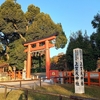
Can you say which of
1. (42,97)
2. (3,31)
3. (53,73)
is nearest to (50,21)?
(3,31)

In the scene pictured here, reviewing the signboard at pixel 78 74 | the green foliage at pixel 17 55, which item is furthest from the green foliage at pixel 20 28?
the signboard at pixel 78 74

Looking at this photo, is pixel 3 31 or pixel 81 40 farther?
pixel 3 31

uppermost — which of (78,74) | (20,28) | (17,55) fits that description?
(20,28)

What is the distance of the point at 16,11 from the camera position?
29.0m

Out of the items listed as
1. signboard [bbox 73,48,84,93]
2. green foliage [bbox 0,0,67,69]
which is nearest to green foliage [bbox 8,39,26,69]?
green foliage [bbox 0,0,67,69]

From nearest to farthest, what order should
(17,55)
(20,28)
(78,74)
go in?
(78,74), (17,55), (20,28)

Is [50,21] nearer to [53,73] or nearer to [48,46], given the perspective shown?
[48,46]

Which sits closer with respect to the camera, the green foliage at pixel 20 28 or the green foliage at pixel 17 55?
the green foliage at pixel 17 55

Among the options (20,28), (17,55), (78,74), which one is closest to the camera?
(78,74)

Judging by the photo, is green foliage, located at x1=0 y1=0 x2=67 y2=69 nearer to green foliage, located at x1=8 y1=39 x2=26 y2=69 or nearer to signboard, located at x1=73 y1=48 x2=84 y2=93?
green foliage, located at x1=8 y1=39 x2=26 y2=69

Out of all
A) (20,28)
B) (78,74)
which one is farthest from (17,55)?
(78,74)

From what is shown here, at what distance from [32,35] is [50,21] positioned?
11.2 ft

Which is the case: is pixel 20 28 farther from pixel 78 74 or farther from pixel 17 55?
pixel 78 74

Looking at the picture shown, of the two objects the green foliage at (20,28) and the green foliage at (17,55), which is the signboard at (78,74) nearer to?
the green foliage at (20,28)
